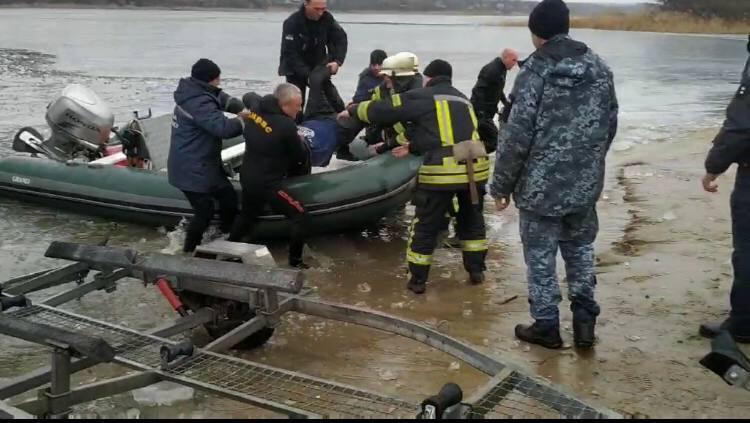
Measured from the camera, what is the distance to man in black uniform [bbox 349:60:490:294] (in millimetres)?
4996

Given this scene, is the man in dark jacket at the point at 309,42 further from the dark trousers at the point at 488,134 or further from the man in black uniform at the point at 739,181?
the man in black uniform at the point at 739,181

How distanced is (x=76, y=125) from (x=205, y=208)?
8.33 feet

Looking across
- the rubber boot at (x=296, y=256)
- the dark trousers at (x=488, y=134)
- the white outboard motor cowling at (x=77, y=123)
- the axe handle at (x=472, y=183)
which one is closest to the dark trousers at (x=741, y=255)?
the axe handle at (x=472, y=183)

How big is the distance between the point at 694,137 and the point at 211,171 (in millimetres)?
8012

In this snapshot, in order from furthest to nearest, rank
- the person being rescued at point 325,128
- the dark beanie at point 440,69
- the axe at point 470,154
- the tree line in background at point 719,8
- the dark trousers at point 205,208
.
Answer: the tree line in background at point 719,8 < the person being rescued at point 325,128 < the dark trousers at point 205,208 < the dark beanie at point 440,69 < the axe at point 470,154

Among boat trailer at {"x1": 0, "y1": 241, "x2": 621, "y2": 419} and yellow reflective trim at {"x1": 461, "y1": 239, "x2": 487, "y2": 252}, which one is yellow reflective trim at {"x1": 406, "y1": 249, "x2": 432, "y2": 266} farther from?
boat trailer at {"x1": 0, "y1": 241, "x2": 621, "y2": 419}

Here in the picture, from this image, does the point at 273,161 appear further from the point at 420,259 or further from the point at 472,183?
the point at 472,183

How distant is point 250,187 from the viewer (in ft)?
18.2

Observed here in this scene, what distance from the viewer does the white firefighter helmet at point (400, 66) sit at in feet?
18.0

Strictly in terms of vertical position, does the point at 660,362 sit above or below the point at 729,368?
below

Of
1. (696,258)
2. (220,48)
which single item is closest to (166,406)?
(696,258)

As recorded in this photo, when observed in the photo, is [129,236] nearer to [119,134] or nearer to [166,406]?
[119,134]

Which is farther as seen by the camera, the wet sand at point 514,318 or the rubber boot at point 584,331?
the rubber boot at point 584,331

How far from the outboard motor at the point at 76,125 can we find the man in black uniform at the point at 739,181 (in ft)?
17.9
